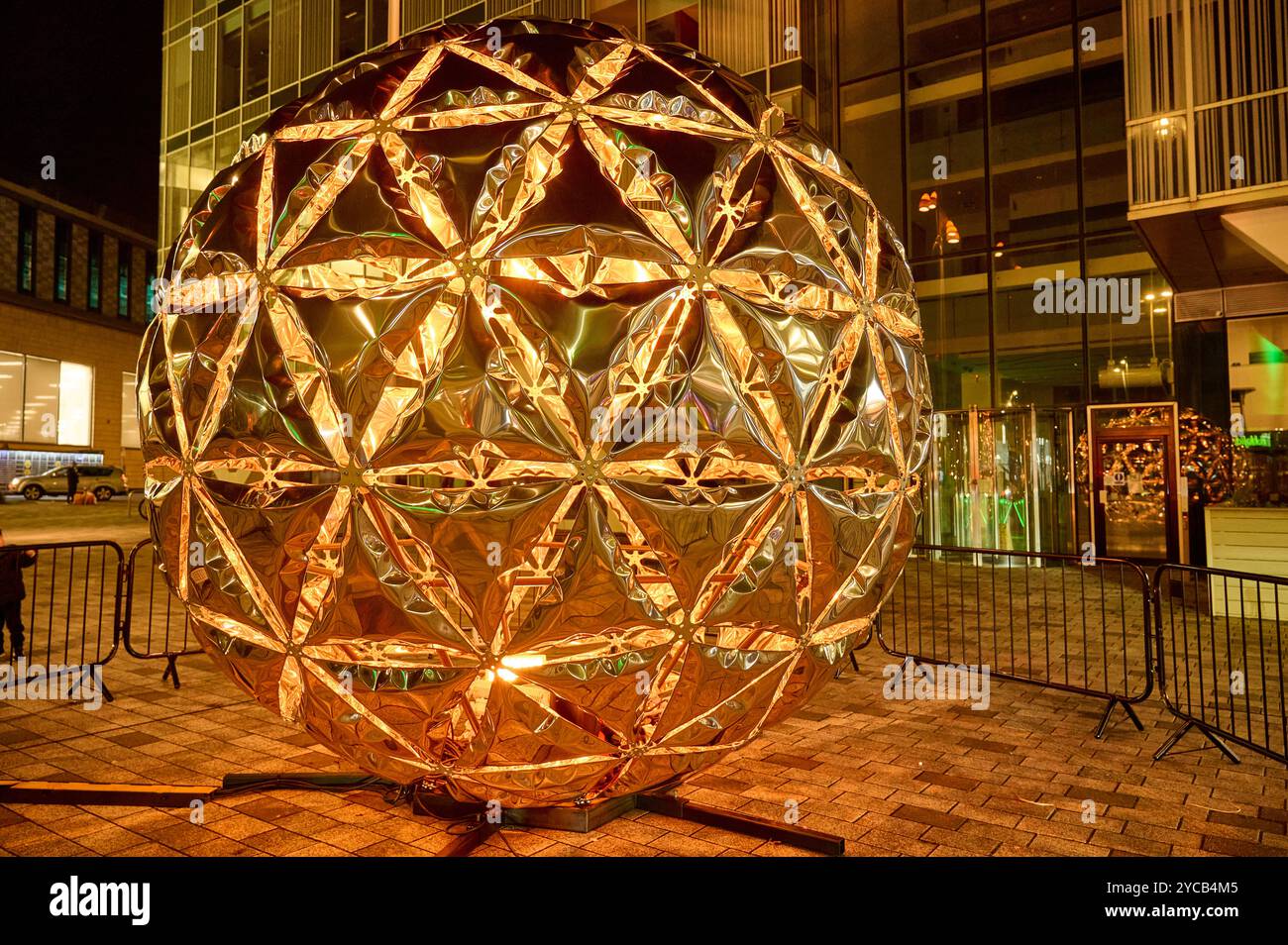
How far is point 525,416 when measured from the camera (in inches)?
74.5

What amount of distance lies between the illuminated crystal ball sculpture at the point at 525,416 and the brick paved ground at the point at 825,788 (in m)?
1.47

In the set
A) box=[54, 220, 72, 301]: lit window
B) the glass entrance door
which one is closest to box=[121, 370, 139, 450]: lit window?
box=[54, 220, 72, 301]: lit window

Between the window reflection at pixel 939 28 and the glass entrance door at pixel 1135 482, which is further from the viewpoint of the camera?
the window reflection at pixel 939 28

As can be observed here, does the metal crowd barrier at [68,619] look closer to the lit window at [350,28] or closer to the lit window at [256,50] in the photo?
the lit window at [350,28]

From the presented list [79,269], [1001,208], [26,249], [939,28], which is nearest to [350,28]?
[939,28]

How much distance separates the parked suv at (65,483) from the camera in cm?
3322

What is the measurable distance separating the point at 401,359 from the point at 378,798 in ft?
9.22

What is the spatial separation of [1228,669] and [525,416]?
24.4 ft

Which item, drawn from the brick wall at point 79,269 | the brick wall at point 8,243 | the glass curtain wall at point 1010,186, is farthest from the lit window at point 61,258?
the glass curtain wall at point 1010,186

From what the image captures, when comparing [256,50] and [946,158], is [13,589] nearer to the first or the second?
[946,158]

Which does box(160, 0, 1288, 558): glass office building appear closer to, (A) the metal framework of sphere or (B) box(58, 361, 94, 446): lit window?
(A) the metal framework of sphere

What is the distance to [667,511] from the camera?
198 centimetres

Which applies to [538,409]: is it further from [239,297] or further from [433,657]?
[239,297]

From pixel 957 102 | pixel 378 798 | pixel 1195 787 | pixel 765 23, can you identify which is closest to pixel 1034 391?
pixel 957 102
